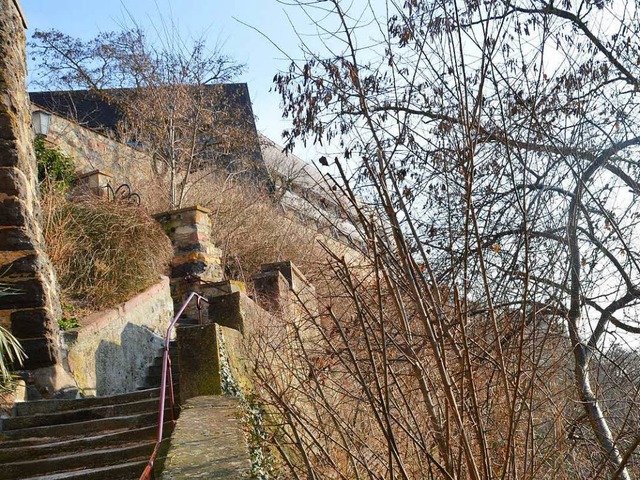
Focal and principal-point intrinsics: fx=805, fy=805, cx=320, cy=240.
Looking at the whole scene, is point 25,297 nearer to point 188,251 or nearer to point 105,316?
point 105,316

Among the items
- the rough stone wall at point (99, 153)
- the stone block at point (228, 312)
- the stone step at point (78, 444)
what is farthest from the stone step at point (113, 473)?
the rough stone wall at point (99, 153)

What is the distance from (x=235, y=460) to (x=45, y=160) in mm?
9168

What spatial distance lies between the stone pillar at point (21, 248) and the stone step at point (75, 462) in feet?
5.94

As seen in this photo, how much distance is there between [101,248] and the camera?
1034 cm

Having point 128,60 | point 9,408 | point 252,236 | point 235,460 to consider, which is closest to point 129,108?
point 128,60

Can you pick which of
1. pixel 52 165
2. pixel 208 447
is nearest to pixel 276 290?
pixel 52 165

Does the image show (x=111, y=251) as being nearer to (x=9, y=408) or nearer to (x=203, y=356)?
(x=9, y=408)

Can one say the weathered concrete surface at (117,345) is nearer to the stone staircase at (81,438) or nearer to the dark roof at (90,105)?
the stone staircase at (81,438)

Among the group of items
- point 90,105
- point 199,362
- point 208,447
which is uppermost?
point 90,105

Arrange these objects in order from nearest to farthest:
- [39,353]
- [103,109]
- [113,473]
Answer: [113,473]
[39,353]
[103,109]

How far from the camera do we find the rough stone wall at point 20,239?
809cm

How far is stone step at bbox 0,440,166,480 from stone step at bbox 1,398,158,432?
1020 mm

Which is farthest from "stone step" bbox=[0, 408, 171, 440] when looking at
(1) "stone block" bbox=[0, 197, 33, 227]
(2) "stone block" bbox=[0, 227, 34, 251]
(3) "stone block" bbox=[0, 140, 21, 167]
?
(3) "stone block" bbox=[0, 140, 21, 167]

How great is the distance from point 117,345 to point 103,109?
1517 cm
